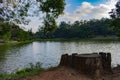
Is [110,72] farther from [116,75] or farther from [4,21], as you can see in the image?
[4,21]

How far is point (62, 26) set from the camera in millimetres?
170875

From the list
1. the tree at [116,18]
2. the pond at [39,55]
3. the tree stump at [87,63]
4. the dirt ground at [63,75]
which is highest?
the tree at [116,18]

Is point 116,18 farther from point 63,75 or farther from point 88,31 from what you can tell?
point 88,31

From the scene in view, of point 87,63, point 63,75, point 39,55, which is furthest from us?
point 39,55

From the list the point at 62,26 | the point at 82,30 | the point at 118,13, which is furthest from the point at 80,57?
the point at 62,26

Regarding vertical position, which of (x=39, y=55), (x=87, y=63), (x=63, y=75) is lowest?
(x=39, y=55)

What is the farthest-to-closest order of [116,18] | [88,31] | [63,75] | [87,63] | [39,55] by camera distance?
[88,31] < [39,55] < [116,18] < [87,63] < [63,75]

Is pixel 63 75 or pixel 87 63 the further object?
pixel 87 63

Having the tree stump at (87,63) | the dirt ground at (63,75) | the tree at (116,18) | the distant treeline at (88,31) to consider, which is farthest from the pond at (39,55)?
the distant treeline at (88,31)

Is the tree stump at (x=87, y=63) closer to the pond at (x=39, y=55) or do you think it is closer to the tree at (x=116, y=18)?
the tree at (x=116, y=18)

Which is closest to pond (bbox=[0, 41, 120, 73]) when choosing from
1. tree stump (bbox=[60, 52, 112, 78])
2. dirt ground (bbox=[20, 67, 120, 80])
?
tree stump (bbox=[60, 52, 112, 78])

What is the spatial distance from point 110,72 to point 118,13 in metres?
7.85

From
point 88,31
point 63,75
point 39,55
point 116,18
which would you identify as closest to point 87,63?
point 63,75

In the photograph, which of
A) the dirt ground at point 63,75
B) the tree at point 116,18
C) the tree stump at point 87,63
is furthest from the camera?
the tree at point 116,18
